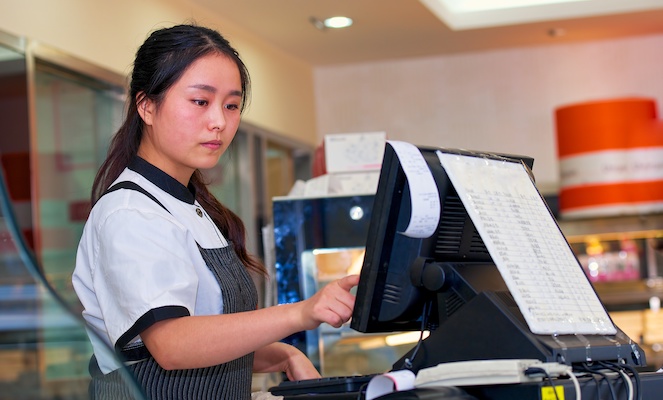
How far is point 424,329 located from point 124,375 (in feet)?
2.21

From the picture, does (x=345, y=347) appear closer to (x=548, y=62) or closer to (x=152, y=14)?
(x=152, y=14)

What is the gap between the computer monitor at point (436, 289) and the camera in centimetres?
130

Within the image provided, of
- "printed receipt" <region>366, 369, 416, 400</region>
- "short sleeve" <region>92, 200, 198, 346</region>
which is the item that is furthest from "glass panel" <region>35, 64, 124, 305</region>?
"printed receipt" <region>366, 369, 416, 400</region>

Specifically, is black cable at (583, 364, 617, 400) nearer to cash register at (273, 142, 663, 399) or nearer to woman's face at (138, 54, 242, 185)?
cash register at (273, 142, 663, 399)

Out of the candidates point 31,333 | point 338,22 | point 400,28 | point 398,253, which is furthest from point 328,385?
point 400,28

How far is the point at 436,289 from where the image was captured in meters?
1.35

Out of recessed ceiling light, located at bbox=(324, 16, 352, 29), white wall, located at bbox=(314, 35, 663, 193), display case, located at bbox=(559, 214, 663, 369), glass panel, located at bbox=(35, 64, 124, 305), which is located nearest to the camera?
glass panel, located at bbox=(35, 64, 124, 305)

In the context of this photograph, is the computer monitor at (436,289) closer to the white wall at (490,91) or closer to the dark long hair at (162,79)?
the dark long hair at (162,79)

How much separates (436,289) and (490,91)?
583 centimetres

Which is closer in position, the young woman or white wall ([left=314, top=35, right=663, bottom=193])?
the young woman

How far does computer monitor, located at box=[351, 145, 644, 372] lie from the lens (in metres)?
1.30

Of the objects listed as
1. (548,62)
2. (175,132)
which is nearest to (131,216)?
(175,132)

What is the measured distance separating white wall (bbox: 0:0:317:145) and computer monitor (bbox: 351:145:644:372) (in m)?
1.18

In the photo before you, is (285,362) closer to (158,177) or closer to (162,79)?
(158,177)
